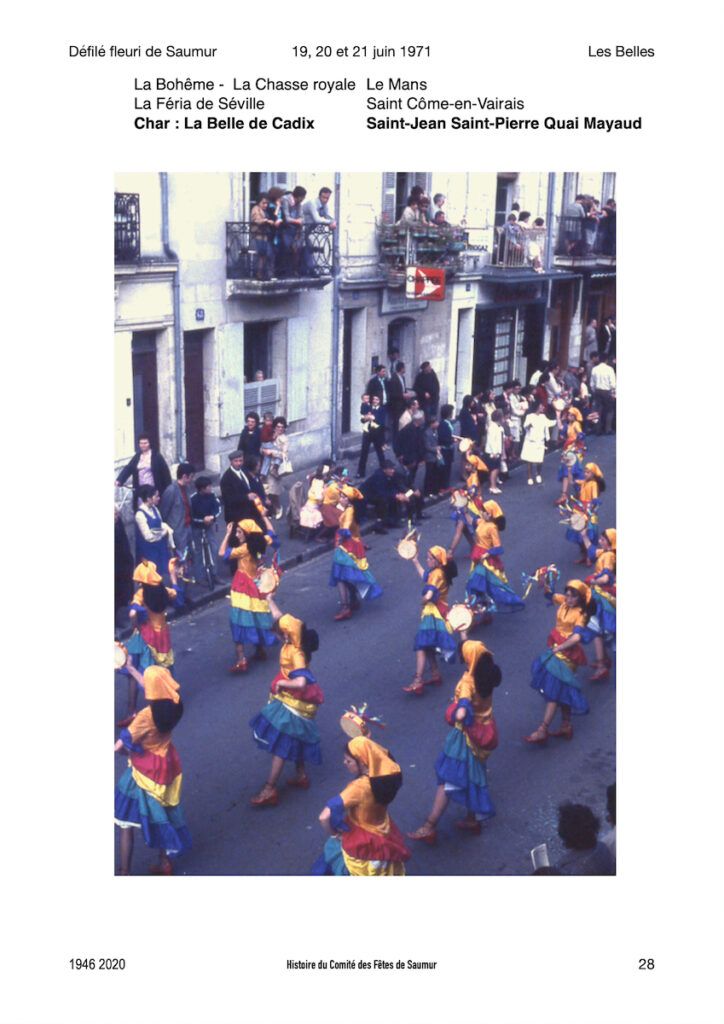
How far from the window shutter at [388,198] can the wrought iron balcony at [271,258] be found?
5.13 ft

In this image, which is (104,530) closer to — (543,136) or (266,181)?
(543,136)

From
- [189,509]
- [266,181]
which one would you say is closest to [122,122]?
[189,509]

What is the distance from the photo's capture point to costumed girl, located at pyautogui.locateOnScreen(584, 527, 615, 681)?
33.4ft

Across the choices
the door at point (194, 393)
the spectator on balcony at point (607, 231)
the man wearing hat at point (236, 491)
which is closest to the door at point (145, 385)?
the door at point (194, 393)

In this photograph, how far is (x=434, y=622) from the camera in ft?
33.2

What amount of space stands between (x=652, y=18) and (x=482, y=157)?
1129mm

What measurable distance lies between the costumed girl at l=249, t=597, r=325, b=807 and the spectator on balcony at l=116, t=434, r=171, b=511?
3784 millimetres

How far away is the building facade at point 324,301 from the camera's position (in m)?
14.0

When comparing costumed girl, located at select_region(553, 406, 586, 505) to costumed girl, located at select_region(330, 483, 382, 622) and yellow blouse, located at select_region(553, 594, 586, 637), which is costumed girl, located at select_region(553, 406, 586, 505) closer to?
costumed girl, located at select_region(330, 483, 382, 622)

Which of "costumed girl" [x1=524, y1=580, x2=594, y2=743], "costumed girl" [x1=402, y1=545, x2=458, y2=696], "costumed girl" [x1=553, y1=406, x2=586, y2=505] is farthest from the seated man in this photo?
"costumed girl" [x1=524, y1=580, x2=594, y2=743]

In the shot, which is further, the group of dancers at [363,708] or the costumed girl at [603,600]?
the costumed girl at [603,600]

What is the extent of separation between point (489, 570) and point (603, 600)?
167 centimetres

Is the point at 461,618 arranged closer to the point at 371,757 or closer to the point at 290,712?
the point at 290,712

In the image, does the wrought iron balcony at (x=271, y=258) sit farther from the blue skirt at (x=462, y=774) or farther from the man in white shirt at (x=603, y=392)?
the blue skirt at (x=462, y=774)
